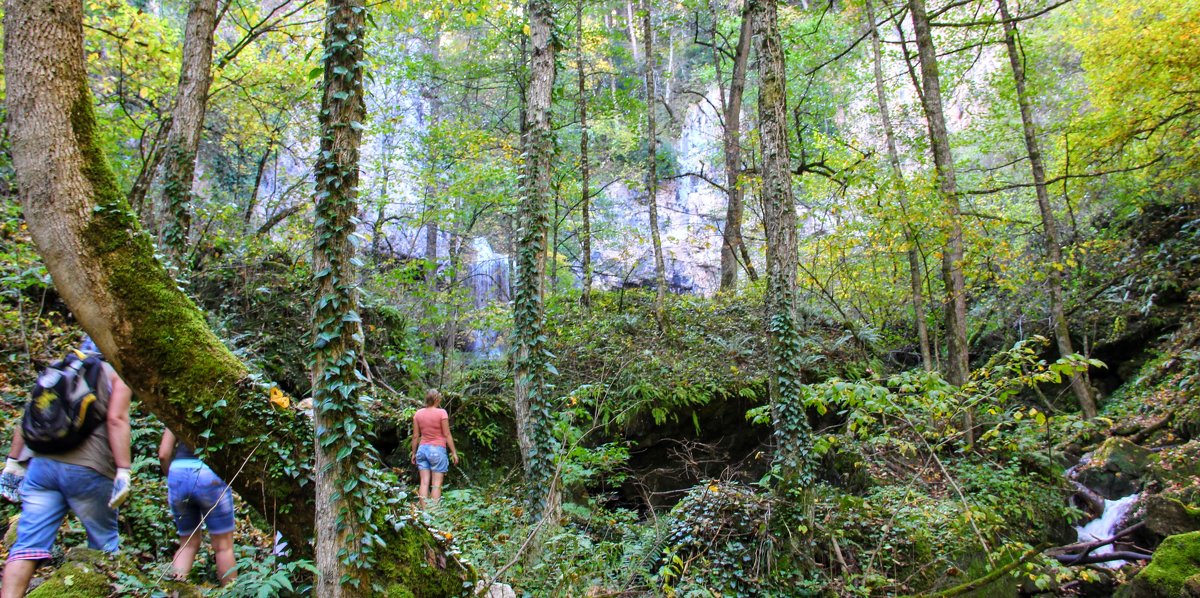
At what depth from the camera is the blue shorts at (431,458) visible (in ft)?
26.2

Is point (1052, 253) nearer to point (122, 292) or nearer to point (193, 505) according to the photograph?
point (193, 505)

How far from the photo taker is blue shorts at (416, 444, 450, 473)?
26.2 ft

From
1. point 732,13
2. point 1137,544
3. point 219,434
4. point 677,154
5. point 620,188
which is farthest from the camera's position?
point 620,188

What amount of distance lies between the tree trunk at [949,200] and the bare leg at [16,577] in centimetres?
1020

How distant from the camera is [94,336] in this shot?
3.40 metres

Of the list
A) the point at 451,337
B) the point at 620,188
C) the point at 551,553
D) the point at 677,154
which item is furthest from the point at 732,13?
the point at 551,553

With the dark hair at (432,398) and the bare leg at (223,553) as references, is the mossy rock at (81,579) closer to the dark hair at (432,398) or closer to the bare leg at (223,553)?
the bare leg at (223,553)

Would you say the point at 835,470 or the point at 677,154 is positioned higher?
the point at 677,154

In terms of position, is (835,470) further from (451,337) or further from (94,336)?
(94,336)

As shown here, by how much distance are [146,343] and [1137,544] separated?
32.6ft

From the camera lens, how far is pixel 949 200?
8.83m

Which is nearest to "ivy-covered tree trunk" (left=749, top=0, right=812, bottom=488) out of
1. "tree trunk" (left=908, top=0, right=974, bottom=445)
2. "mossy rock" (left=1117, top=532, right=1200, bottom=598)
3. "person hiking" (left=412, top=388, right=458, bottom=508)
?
"mossy rock" (left=1117, top=532, right=1200, bottom=598)

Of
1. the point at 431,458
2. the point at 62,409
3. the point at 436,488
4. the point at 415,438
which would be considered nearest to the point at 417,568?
the point at 62,409

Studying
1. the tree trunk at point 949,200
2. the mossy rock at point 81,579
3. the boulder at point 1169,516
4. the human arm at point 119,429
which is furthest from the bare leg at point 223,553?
the tree trunk at point 949,200
